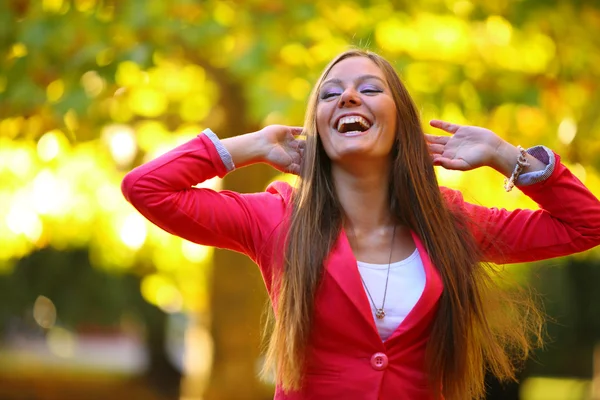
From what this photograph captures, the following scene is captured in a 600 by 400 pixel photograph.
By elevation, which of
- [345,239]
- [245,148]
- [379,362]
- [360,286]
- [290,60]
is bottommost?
[379,362]

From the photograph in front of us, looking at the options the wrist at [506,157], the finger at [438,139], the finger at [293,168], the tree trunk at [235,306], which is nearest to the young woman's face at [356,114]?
the finger at [293,168]

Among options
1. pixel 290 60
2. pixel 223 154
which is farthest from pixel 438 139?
pixel 290 60

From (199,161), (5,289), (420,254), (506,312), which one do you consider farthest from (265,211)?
(5,289)

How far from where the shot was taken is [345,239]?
2871 millimetres

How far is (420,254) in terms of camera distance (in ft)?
9.54

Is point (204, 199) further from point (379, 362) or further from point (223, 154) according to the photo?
point (379, 362)

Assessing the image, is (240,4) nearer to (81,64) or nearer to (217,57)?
(217,57)

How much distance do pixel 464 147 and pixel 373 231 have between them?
43 cm

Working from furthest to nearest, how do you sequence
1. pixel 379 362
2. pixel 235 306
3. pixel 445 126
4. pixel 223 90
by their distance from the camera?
pixel 235 306 < pixel 223 90 < pixel 445 126 < pixel 379 362

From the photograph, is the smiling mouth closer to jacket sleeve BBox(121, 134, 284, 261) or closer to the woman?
the woman

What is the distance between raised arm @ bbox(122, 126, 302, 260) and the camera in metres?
2.85

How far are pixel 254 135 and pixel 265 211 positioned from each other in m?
0.26

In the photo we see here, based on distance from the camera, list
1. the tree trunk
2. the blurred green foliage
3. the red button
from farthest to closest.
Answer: the tree trunk → the blurred green foliage → the red button

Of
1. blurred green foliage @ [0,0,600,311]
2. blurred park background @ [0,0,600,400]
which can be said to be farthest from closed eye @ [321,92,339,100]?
blurred green foliage @ [0,0,600,311]
